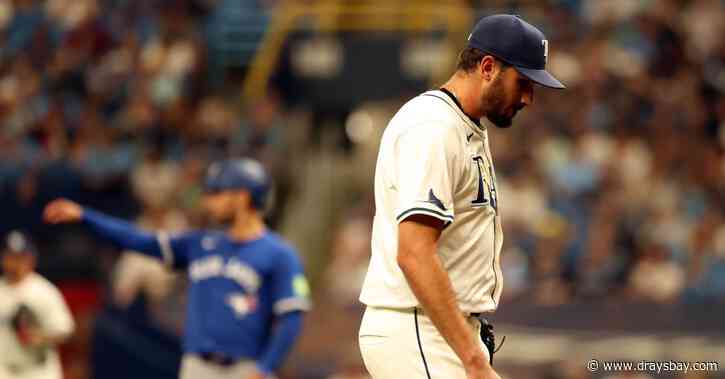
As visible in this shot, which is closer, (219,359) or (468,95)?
(468,95)

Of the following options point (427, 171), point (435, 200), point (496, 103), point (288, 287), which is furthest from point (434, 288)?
point (288, 287)

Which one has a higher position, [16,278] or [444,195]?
[444,195]

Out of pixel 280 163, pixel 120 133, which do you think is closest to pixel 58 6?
pixel 120 133

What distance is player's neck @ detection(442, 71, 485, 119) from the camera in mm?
4992

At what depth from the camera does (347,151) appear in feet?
54.7

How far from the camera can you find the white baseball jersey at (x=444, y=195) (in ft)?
15.6

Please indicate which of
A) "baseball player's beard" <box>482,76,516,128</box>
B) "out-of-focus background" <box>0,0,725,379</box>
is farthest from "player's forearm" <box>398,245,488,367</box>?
"out-of-focus background" <box>0,0,725,379</box>

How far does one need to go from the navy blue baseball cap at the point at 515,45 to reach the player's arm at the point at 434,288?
65 cm

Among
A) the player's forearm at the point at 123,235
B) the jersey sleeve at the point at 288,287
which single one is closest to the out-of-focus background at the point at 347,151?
the jersey sleeve at the point at 288,287

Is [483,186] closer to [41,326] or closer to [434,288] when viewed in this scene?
[434,288]

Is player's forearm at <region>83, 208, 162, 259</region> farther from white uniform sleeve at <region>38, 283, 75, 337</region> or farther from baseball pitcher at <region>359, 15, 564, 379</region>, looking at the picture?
baseball pitcher at <region>359, 15, 564, 379</region>

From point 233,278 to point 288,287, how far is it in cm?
33

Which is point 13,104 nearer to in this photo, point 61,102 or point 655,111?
point 61,102

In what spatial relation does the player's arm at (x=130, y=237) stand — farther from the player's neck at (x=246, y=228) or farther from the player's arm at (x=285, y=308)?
the player's arm at (x=285, y=308)
